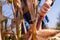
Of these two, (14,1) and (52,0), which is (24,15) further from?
(52,0)

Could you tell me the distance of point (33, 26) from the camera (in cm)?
151

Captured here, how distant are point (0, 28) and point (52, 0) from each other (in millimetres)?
546

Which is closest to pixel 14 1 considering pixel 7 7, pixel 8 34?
pixel 7 7

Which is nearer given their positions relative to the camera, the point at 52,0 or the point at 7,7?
the point at 52,0

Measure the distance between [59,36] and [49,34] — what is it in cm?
9

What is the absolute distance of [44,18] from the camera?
58.9 inches

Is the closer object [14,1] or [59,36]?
[59,36]

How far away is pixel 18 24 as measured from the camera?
1549 mm

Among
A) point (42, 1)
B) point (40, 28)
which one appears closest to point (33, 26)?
point (40, 28)

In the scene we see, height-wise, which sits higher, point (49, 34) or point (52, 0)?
point (52, 0)

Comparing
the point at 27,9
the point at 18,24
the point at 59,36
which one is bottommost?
the point at 59,36

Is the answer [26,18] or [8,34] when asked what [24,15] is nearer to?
[26,18]

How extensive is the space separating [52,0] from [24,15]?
0.93 feet

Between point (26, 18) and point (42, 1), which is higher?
point (42, 1)
